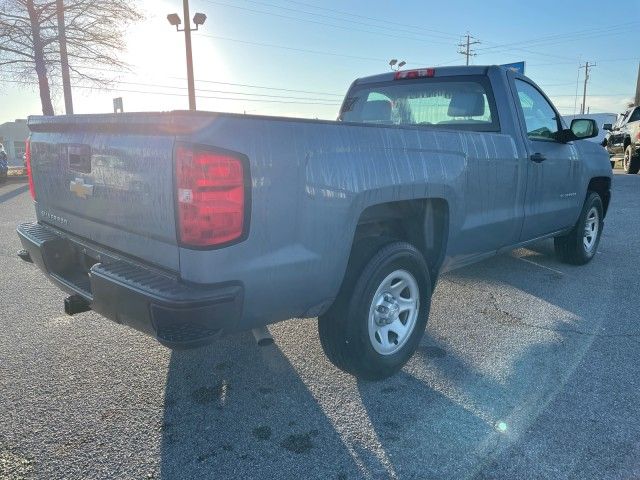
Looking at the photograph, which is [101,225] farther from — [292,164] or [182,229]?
[292,164]

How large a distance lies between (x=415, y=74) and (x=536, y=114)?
113 cm

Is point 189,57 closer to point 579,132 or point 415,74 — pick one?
point 415,74

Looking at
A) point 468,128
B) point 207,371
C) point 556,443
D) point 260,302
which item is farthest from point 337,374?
point 468,128

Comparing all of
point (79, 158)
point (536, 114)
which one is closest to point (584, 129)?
point (536, 114)

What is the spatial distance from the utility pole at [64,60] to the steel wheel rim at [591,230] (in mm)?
18023

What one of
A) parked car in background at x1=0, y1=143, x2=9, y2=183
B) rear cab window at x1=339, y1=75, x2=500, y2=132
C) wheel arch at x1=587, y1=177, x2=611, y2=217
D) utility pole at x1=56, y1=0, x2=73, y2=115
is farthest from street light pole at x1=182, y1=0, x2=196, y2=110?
wheel arch at x1=587, y1=177, x2=611, y2=217

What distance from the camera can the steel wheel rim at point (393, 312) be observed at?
2881 millimetres

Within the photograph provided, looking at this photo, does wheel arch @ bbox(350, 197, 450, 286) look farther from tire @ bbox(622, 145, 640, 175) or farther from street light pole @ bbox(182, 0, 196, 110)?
street light pole @ bbox(182, 0, 196, 110)

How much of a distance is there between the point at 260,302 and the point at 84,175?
4.12 feet

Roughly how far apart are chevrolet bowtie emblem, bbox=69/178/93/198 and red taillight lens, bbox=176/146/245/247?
0.86 metres

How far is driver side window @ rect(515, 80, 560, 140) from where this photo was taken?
4.22 metres

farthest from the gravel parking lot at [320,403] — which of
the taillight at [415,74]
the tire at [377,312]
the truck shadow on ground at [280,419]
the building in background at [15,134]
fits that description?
the building in background at [15,134]

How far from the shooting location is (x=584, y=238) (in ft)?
18.2

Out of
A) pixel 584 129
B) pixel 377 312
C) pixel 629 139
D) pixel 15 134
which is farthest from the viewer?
pixel 15 134
